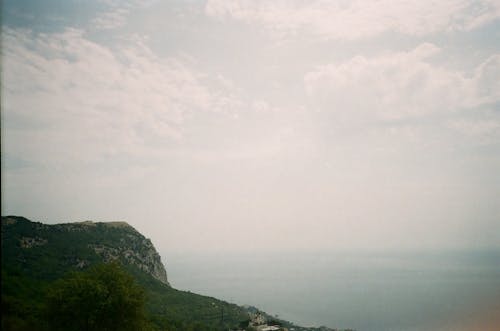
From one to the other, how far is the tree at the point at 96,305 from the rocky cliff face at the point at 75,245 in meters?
43.9

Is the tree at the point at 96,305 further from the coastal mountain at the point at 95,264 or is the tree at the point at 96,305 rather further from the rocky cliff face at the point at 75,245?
the rocky cliff face at the point at 75,245

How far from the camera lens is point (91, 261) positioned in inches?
4031

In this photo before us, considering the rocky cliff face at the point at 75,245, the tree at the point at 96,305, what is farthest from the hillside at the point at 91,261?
the tree at the point at 96,305

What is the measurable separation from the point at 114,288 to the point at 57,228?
97430 mm

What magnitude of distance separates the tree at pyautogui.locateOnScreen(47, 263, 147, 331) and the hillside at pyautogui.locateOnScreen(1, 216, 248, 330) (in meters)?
23.8

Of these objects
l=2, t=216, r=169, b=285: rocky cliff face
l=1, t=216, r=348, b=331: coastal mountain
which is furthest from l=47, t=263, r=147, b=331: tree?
l=2, t=216, r=169, b=285: rocky cliff face

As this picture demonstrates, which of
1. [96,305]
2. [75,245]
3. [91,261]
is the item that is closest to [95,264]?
[91,261]

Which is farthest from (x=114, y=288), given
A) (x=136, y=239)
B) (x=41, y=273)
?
(x=136, y=239)

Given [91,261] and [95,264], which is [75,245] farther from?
[95,264]

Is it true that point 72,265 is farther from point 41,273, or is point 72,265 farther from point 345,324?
point 345,324

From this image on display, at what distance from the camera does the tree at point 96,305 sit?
113ft

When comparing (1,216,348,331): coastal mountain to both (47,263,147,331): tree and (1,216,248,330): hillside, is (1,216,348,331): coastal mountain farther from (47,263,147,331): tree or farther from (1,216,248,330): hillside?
(47,263,147,331): tree

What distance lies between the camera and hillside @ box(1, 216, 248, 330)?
79.2m

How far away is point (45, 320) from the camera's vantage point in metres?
34.6
